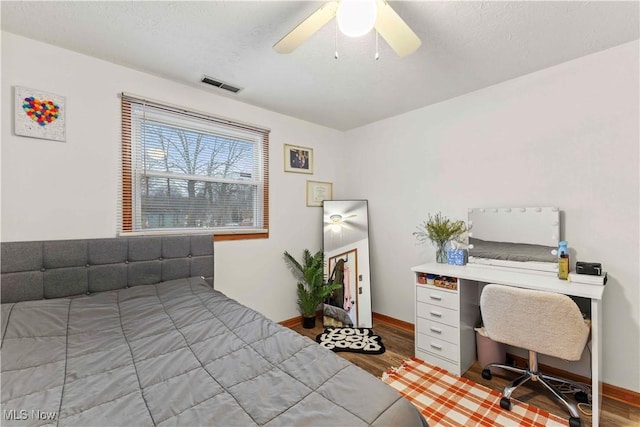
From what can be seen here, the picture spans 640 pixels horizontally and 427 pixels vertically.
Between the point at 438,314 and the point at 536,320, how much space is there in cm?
74

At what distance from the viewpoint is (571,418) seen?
1646 millimetres

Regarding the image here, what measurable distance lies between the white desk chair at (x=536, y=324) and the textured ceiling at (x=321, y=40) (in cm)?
163

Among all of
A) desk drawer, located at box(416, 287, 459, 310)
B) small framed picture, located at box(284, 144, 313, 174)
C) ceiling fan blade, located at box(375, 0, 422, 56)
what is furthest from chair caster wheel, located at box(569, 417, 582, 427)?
small framed picture, located at box(284, 144, 313, 174)

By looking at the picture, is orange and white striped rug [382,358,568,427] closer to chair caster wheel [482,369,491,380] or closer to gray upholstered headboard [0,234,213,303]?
chair caster wheel [482,369,491,380]

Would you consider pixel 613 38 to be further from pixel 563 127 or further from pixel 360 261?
pixel 360 261

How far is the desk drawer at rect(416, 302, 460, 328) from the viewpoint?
223cm

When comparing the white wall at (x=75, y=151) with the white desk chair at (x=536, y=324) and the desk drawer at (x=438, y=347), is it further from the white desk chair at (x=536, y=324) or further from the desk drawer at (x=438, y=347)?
the white desk chair at (x=536, y=324)

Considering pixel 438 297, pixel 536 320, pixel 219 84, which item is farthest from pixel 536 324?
pixel 219 84

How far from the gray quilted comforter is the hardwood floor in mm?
1350

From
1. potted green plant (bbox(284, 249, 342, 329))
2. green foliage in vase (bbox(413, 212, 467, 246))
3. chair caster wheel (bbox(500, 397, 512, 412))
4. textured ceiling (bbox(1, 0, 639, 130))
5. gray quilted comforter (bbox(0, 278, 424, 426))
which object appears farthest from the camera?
potted green plant (bbox(284, 249, 342, 329))

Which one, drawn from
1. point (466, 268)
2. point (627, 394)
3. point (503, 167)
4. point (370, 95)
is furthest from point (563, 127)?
point (627, 394)

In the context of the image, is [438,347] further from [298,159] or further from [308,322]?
[298,159]

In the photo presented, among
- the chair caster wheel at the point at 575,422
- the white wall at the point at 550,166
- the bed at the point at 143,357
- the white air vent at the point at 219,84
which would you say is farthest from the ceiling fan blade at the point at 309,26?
the chair caster wheel at the point at 575,422

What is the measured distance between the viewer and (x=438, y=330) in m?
2.33
